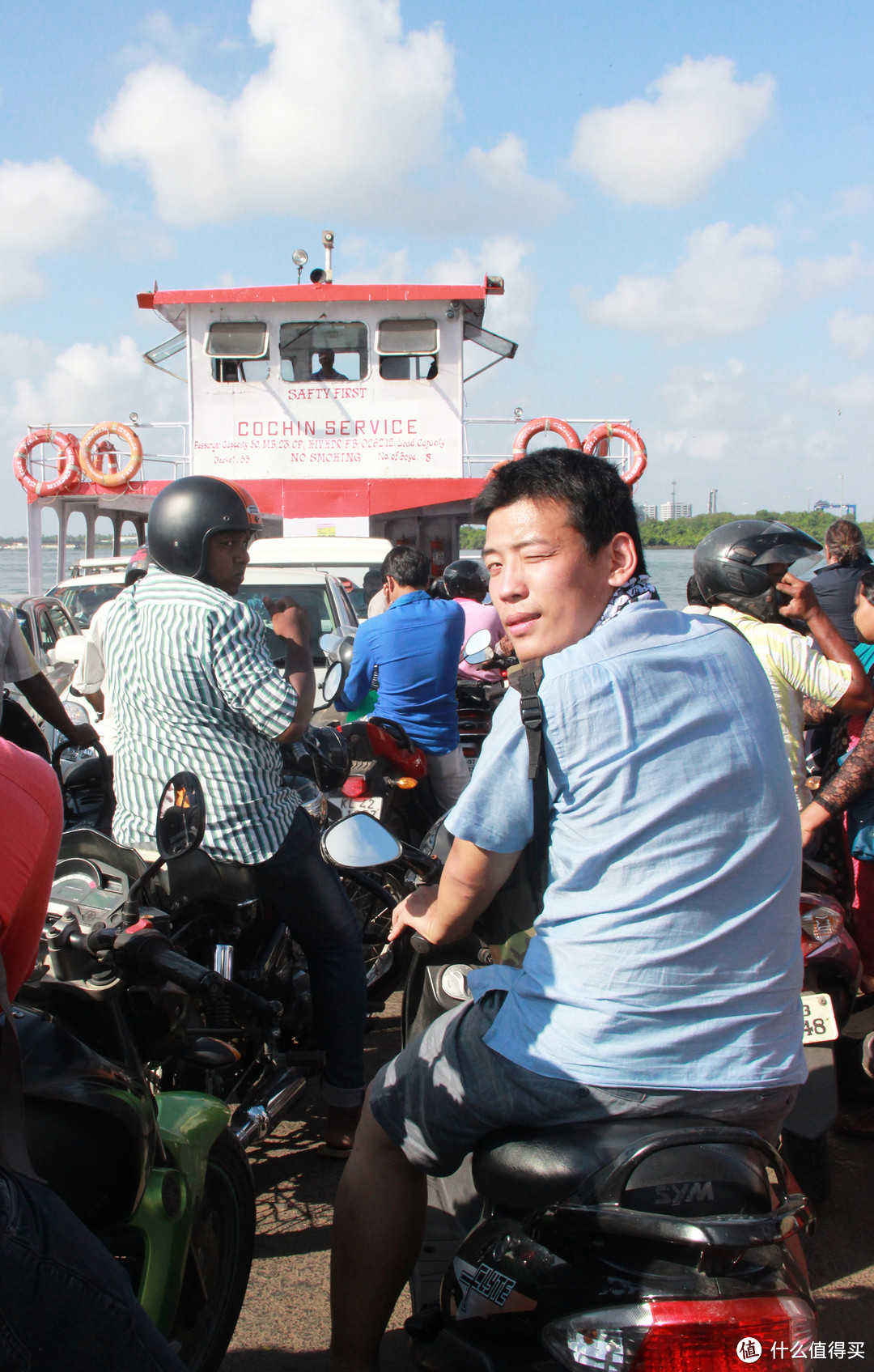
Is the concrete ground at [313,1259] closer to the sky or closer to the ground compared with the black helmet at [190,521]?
closer to the ground

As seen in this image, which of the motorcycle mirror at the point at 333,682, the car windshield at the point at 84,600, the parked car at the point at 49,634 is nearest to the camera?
the motorcycle mirror at the point at 333,682

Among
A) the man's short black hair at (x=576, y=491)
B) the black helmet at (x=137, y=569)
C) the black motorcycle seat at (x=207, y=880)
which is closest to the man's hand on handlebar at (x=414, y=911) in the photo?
the man's short black hair at (x=576, y=491)

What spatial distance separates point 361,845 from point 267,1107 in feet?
3.45

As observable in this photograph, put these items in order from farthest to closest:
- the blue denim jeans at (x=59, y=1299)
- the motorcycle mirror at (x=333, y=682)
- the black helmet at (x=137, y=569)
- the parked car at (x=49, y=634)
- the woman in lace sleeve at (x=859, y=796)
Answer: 1. the black helmet at (x=137, y=569)
2. the parked car at (x=49, y=634)
3. the motorcycle mirror at (x=333, y=682)
4. the woman in lace sleeve at (x=859, y=796)
5. the blue denim jeans at (x=59, y=1299)

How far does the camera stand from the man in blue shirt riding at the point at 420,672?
5.20 m

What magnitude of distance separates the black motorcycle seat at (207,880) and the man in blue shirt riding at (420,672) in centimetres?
221

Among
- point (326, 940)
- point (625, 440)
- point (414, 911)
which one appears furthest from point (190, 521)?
point (625, 440)

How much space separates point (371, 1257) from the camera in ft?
6.09

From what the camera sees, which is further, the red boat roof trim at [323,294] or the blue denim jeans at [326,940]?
the red boat roof trim at [323,294]

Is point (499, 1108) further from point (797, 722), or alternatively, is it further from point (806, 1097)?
point (797, 722)

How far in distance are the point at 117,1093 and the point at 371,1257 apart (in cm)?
55

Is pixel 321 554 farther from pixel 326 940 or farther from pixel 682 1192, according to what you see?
pixel 682 1192

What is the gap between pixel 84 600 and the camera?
10.7 meters

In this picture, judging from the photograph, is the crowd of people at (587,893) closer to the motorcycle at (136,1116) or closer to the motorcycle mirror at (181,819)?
the motorcycle at (136,1116)
